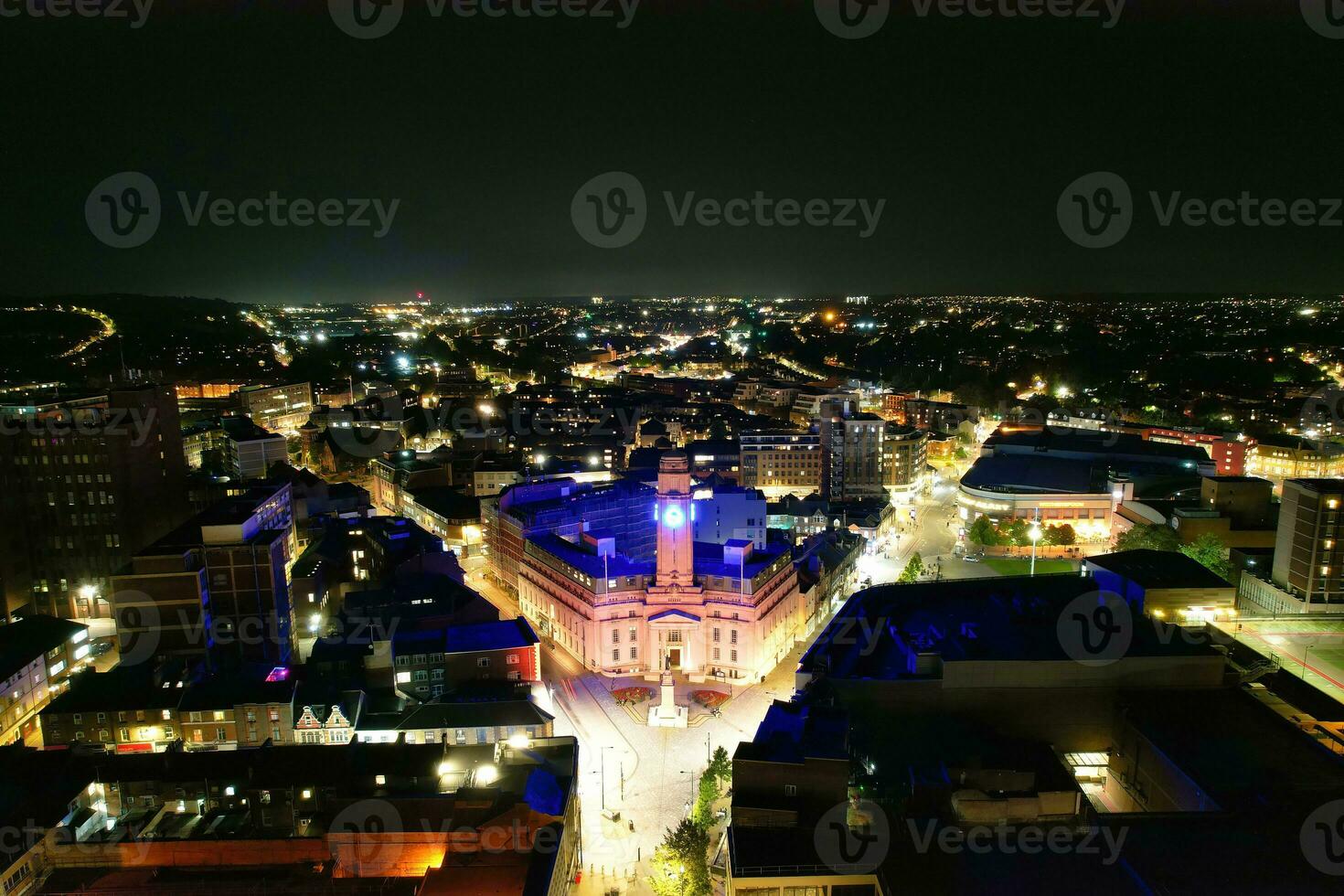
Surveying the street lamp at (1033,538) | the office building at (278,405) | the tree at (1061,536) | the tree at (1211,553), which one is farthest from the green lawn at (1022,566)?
the office building at (278,405)

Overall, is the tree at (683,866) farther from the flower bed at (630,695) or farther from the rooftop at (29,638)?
the rooftop at (29,638)

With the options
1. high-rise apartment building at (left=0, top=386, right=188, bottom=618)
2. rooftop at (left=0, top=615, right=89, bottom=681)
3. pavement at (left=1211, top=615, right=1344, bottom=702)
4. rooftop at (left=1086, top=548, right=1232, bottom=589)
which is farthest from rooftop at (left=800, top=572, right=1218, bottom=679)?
high-rise apartment building at (left=0, top=386, right=188, bottom=618)

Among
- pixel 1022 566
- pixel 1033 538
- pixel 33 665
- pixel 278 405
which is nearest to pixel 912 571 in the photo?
pixel 1022 566

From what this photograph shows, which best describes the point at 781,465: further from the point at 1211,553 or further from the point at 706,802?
the point at 706,802

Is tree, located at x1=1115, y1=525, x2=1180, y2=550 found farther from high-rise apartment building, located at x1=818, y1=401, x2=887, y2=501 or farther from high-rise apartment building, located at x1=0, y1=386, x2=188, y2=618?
high-rise apartment building, located at x1=0, y1=386, x2=188, y2=618

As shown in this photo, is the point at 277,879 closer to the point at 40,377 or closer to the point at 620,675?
the point at 620,675

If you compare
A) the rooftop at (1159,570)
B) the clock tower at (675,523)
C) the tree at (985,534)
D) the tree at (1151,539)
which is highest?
the clock tower at (675,523)

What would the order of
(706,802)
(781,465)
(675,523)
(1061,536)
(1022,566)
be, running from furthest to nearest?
(781,465), (1061,536), (1022,566), (675,523), (706,802)
